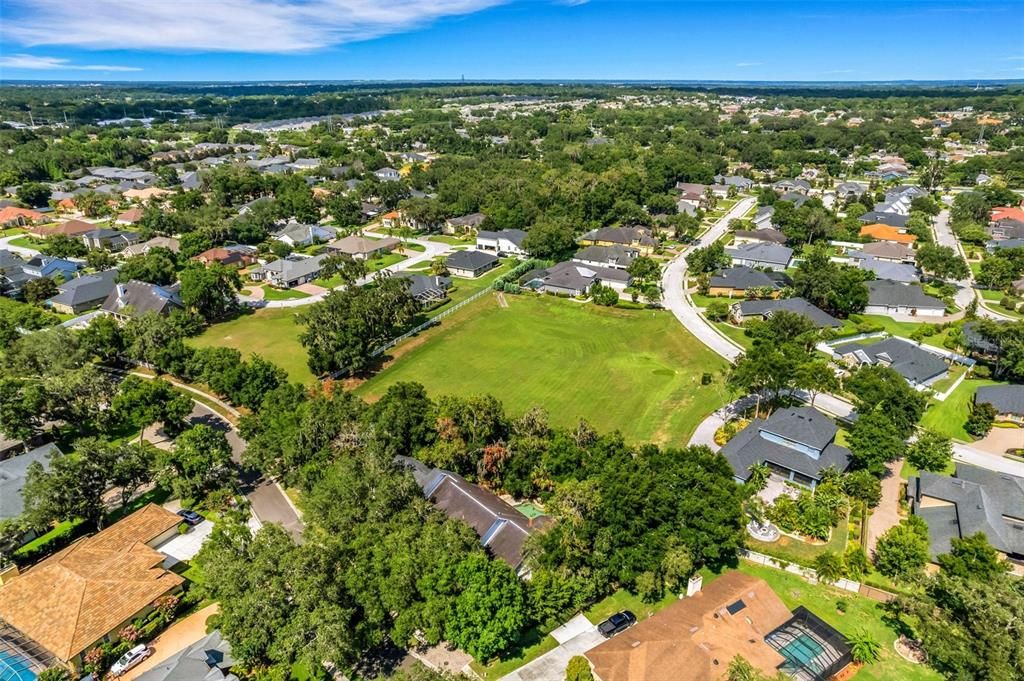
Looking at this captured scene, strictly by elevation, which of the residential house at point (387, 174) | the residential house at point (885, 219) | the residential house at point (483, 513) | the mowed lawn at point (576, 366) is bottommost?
the mowed lawn at point (576, 366)

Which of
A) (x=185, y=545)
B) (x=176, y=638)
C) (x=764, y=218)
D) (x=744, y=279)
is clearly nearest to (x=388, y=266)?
(x=744, y=279)

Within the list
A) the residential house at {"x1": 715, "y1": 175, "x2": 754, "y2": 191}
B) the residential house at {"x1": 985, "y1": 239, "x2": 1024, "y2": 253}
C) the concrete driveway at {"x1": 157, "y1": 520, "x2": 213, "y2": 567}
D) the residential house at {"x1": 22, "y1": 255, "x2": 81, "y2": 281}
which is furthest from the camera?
the residential house at {"x1": 715, "y1": 175, "x2": 754, "y2": 191}

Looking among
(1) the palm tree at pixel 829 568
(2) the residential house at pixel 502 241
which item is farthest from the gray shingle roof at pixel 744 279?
(1) the palm tree at pixel 829 568

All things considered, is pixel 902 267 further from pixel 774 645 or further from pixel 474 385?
pixel 774 645

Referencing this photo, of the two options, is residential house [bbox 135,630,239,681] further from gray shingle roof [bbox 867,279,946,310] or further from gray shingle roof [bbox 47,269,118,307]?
gray shingle roof [bbox 867,279,946,310]

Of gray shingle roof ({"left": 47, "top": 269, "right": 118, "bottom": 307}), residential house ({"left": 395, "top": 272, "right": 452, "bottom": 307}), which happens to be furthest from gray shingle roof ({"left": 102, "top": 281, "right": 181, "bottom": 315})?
residential house ({"left": 395, "top": 272, "right": 452, "bottom": 307})

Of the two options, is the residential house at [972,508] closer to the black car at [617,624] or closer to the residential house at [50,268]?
the black car at [617,624]
